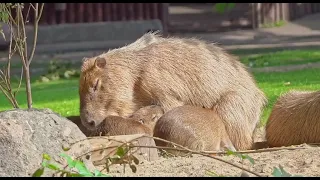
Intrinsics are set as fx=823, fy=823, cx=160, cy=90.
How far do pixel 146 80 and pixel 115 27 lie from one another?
650 inches

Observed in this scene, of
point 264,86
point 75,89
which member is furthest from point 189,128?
point 75,89

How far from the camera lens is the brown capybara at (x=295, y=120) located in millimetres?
6098

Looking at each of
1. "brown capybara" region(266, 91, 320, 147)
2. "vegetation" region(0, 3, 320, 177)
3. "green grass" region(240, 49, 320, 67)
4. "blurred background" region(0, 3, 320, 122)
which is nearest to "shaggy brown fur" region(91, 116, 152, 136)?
"vegetation" region(0, 3, 320, 177)

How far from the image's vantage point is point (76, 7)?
75.2 ft

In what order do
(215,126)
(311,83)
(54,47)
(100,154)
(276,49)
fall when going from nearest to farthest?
(100,154) < (215,126) < (311,83) < (276,49) < (54,47)

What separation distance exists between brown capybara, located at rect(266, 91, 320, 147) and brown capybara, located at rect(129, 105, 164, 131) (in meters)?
0.92

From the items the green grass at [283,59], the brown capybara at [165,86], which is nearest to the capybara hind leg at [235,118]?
the brown capybara at [165,86]

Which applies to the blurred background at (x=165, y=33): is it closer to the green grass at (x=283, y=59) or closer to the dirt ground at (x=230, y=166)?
the green grass at (x=283, y=59)

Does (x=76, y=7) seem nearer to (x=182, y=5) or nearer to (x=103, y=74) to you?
(x=182, y=5)

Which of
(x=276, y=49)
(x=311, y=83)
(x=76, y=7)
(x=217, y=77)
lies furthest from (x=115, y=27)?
(x=217, y=77)

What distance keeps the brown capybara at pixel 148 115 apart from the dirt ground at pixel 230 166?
0.48 meters

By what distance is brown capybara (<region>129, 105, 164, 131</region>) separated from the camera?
6.11 meters

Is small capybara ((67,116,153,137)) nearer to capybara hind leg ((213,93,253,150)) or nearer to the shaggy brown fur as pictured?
the shaggy brown fur

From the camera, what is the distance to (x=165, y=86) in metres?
6.29
